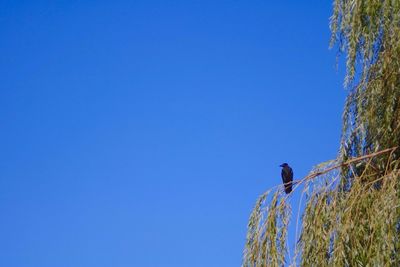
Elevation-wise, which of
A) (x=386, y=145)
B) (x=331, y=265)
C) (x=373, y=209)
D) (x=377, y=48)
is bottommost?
(x=331, y=265)

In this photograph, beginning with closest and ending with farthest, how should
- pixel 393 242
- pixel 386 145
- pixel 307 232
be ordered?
pixel 393 242 < pixel 307 232 < pixel 386 145

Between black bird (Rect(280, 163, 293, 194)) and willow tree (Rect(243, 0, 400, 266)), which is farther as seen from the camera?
black bird (Rect(280, 163, 293, 194))

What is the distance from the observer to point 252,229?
5.82 m

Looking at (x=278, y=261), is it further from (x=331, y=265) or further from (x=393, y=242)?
(x=393, y=242)

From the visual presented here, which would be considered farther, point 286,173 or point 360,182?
point 286,173

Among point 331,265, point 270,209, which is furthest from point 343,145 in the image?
point 331,265

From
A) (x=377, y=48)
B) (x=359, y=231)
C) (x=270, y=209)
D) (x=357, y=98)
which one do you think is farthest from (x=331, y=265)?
(x=377, y=48)

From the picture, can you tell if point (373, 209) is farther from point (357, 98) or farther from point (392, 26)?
point (392, 26)

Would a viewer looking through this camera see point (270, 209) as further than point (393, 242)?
Yes

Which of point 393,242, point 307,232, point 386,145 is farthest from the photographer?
point 386,145

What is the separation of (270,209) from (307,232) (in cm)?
40

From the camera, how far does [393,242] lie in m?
5.11

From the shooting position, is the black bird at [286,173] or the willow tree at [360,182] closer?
the willow tree at [360,182]

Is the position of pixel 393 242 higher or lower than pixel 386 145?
lower
